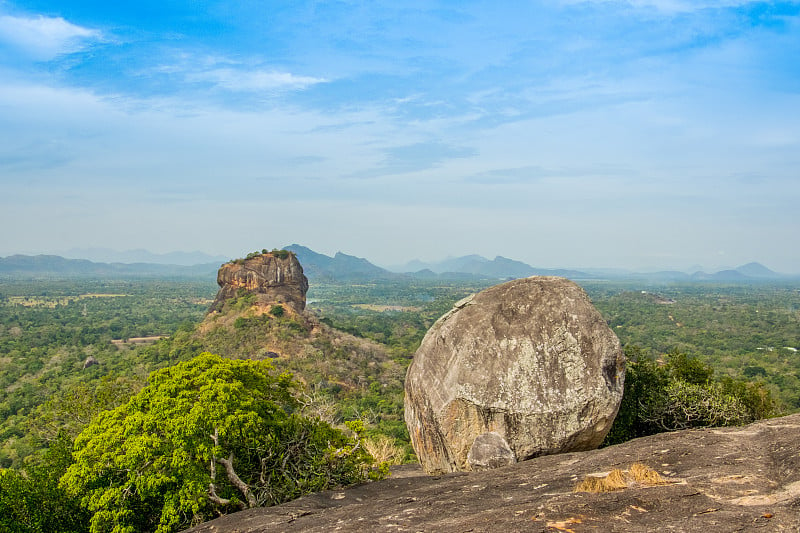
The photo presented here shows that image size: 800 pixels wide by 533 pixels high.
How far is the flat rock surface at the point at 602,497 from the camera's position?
6.50 m

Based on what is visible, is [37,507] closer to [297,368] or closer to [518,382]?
[518,382]

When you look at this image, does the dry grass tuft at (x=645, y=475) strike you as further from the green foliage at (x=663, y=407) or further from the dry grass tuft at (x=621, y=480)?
the green foliage at (x=663, y=407)

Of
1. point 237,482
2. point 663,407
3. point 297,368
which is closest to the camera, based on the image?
point 237,482

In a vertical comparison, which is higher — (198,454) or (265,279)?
(265,279)

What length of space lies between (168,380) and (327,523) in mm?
7271

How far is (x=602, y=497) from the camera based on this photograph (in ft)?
24.1

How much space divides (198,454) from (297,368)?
3639cm

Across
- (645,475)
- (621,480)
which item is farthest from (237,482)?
(645,475)

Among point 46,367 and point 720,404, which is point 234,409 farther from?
point 46,367

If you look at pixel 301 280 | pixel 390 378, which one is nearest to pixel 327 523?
pixel 390 378

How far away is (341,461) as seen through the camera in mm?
14156

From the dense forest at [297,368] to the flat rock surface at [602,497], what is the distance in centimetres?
350

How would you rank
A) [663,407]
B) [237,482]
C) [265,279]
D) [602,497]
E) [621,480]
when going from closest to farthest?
Answer: [602,497] < [621,480] < [237,482] < [663,407] < [265,279]

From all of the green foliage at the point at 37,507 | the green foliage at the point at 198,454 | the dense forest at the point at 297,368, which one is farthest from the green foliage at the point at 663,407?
the green foliage at the point at 37,507
